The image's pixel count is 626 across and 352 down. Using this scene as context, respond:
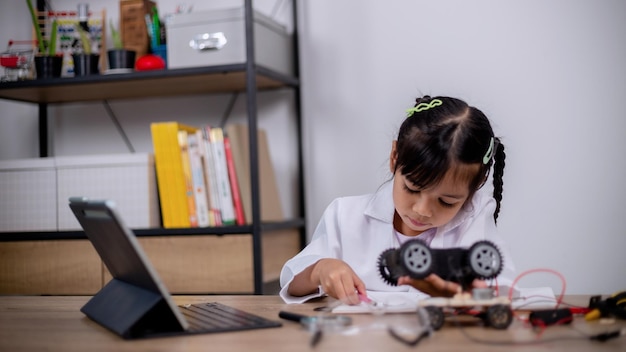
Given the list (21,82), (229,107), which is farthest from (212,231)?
(21,82)

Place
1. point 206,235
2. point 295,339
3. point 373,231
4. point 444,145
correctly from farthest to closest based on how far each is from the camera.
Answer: point 206,235 → point 373,231 → point 444,145 → point 295,339

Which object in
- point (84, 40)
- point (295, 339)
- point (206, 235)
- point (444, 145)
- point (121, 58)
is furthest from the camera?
point (84, 40)

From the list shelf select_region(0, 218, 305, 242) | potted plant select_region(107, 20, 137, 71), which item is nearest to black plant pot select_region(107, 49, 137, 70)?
potted plant select_region(107, 20, 137, 71)

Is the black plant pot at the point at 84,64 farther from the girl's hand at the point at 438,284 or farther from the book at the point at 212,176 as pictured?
the girl's hand at the point at 438,284

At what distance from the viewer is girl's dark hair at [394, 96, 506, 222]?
145cm

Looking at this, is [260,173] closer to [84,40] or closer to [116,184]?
[116,184]

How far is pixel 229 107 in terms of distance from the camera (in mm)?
2666

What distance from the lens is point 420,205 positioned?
57.6 inches

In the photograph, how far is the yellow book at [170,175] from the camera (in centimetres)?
234

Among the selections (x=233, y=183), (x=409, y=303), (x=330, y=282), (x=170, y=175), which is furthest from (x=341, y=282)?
(x=170, y=175)

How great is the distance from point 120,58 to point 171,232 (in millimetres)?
579

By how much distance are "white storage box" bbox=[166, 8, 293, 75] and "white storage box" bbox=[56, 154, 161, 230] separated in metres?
0.34

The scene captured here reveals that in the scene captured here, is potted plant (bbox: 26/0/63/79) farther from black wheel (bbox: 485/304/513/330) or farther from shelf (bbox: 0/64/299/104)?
black wheel (bbox: 485/304/513/330)

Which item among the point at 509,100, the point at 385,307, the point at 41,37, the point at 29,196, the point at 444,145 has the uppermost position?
the point at 41,37
